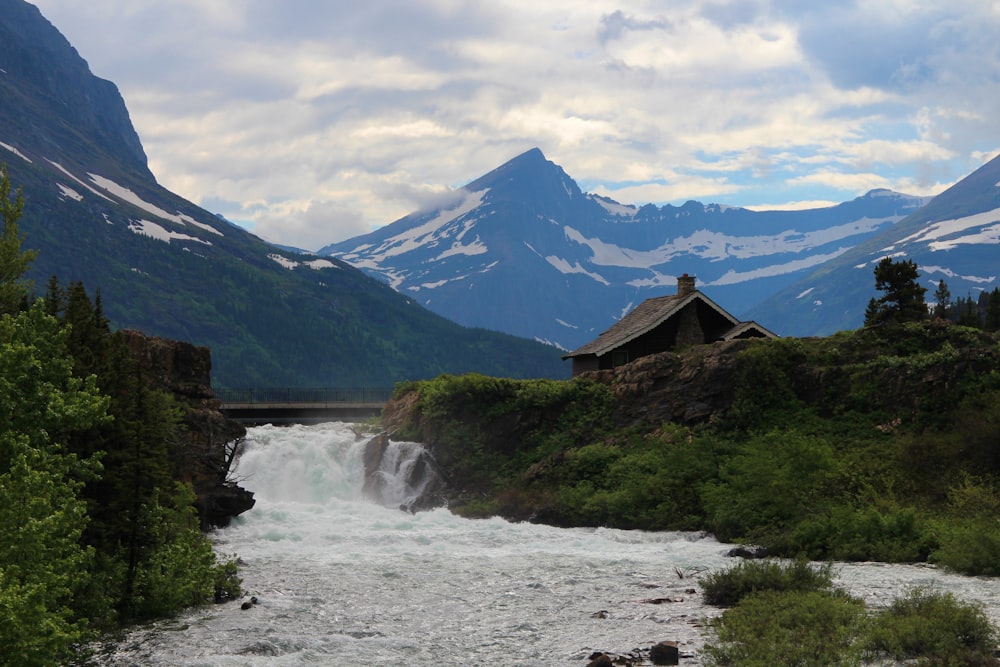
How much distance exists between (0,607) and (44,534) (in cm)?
258

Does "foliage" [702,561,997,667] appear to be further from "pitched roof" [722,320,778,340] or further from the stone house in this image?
the stone house

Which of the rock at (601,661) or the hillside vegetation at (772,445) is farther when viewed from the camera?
the hillside vegetation at (772,445)

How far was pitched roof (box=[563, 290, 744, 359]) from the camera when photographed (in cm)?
5850

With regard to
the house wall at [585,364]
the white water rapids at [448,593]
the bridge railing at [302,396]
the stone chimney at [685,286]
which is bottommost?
the white water rapids at [448,593]

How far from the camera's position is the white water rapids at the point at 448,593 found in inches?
888

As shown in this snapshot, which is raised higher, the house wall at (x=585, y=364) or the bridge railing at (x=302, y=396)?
the house wall at (x=585, y=364)

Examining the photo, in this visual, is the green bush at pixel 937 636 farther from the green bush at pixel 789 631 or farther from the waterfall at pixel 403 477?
the waterfall at pixel 403 477

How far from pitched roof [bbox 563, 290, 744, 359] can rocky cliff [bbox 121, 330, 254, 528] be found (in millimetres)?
21577

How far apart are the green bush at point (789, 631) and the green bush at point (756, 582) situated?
738 mm

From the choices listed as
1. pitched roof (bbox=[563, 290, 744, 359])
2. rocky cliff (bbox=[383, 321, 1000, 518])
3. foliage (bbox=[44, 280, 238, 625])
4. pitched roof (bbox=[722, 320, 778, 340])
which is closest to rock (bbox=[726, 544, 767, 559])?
rocky cliff (bbox=[383, 321, 1000, 518])

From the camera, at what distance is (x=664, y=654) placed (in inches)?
816

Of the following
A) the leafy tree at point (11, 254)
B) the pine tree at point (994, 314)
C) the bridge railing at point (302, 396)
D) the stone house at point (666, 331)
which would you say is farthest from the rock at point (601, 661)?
the pine tree at point (994, 314)

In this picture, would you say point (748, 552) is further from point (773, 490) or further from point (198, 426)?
point (198, 426)

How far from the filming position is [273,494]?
56.9 m
